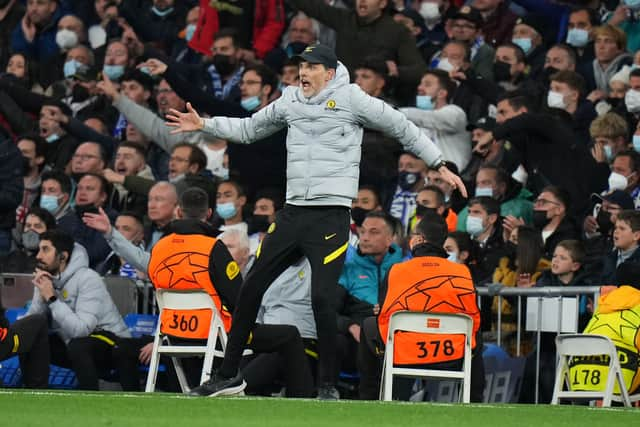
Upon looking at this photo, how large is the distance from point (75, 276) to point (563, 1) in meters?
7.25

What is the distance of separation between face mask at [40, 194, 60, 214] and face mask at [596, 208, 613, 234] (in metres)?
5.63

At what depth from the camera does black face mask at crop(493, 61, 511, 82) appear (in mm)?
16375

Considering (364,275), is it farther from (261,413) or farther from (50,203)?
(50,203)

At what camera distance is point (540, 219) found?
1367 cm

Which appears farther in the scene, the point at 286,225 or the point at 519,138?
the point at 519,138

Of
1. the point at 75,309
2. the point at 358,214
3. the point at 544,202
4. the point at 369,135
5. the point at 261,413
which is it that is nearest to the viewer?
the point at 261,413

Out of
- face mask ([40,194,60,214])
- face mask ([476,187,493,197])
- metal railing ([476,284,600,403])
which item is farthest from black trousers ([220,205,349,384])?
face mask ([40,194,60,214])

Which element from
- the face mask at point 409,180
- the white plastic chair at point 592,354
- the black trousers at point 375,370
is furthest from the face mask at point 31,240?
the white plastic chair at point 592,354

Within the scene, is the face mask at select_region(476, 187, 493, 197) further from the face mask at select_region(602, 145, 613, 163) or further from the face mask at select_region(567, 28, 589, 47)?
the face mask at select_region(567, 28, 589, 47)

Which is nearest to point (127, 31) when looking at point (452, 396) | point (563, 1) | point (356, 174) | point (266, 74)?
point (266, 74)

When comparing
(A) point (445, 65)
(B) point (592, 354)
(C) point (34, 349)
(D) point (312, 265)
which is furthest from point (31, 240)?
(B) point (592, 354)

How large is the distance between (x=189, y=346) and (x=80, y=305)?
178 cm

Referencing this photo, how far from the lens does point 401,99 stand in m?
16.8

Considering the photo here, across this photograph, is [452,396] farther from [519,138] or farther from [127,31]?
[127,31]
